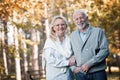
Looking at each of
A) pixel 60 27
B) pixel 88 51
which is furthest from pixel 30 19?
pixel 88 51

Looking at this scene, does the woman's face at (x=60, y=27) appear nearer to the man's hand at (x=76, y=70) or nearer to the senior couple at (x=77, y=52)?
the senior couple at (x=77, y=52)

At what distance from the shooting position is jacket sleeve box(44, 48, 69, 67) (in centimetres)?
477

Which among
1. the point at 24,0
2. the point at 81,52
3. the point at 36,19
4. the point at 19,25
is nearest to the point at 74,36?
the point at 81,52

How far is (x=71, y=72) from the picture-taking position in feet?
16.3

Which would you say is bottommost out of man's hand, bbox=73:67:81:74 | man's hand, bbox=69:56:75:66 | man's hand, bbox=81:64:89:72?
man's hand, bbox=73:67:81:74

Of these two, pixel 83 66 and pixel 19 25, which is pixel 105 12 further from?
pixel 83 66

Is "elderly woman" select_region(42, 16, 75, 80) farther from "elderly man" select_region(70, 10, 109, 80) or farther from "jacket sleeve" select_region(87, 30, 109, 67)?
"jacket sleeve" select_region(87, 30, 109, 67)

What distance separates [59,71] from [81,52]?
405 mm

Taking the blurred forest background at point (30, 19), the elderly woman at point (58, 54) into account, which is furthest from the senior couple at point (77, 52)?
the blurred forest background at point (30, 19)

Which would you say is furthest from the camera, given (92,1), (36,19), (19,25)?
(92,1)

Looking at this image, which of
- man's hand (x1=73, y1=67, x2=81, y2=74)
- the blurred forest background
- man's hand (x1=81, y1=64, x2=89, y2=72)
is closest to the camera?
man's hand (x1=81, y1=64, x2=89, y2=72)

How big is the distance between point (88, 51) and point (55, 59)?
0.47m

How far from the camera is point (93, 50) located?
481cm

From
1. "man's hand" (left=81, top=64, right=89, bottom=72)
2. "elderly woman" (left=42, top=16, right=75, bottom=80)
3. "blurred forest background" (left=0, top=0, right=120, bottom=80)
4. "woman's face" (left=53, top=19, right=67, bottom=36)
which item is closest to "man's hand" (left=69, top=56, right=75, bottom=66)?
"elderly woman" (left=42, top=16, right=75, bottom=80)
